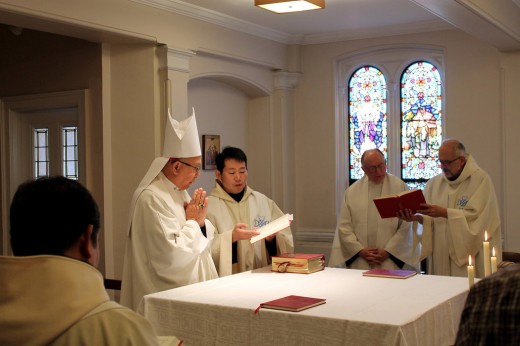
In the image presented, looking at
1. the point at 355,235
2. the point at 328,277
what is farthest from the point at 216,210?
the point at 355,235

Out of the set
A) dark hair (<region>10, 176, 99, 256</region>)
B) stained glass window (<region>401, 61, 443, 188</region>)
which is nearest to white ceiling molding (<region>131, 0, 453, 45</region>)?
stained glass window (<region>401, 61, 443, 188</region>)

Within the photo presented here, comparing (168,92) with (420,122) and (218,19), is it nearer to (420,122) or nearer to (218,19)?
(218,19)

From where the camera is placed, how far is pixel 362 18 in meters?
8.02

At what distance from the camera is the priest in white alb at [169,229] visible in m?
4.70

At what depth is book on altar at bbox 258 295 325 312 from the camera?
12.2 ft

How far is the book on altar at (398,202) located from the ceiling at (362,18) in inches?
58.7

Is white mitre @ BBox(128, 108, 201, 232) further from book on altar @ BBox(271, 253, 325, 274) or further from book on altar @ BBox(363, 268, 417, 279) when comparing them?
book on altar @ BBox(363, 268, 417, 279)

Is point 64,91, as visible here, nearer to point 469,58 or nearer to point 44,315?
point 469,58

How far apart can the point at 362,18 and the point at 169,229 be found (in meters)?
4.28

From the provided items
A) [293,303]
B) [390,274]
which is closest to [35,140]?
[390,274]

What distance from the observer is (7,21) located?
572 cm

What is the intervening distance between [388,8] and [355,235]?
251 cm

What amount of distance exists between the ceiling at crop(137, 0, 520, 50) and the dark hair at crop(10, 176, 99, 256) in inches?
164

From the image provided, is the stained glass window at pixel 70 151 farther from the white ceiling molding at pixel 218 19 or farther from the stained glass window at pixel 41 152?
the white ceiling molding at pixel 218 19
